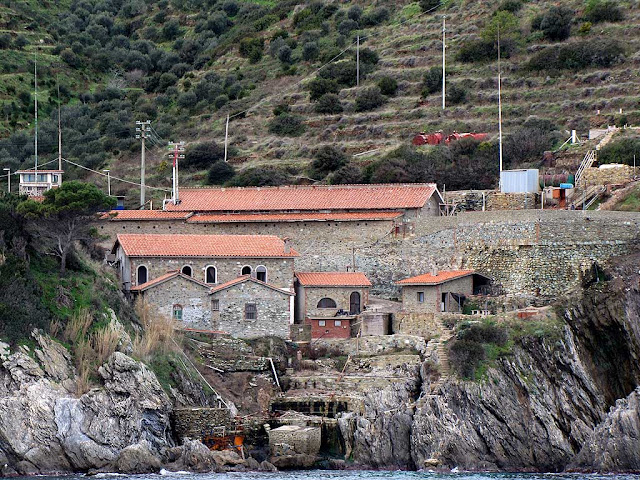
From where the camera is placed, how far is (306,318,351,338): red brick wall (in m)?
69.3

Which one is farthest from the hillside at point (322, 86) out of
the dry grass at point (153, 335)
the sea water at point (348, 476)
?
the sea water at point (348, 476)

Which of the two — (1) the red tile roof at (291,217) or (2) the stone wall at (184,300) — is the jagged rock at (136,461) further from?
(1) the red tile roof at (291,217)

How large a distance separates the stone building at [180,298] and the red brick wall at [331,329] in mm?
4863

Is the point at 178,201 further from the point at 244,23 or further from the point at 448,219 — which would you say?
the point at 244,23

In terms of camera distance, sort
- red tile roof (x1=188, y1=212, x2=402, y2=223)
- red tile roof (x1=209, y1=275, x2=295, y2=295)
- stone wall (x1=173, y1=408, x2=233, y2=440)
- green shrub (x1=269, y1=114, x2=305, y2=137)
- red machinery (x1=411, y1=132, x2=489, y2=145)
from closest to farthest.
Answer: stone wall (x1=173, y1=408, x2=233, y2=440), red tile roof (x1=209, y1=275, x2=295, y2=295), red tile roof (x1=188, y1=212, x2=402, y2=223), red machinery (x1=411, y1=132, x2=489, y2=145), green shrub (x1=269, y1=114, x2=305, y2=137)

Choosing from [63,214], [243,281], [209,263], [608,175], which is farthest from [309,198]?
[608,175]

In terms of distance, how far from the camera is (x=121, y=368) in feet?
199

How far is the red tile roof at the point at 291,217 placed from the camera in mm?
73562

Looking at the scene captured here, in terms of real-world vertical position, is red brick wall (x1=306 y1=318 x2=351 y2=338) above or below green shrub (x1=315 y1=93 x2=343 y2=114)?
below

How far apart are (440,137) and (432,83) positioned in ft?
30.1

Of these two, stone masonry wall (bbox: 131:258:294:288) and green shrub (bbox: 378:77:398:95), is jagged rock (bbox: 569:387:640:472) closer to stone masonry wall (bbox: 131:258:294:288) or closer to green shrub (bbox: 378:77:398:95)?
stone masonry wall (bbox: 131:258:294:288)

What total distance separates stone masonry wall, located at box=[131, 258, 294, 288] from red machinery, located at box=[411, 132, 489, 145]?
878 inches

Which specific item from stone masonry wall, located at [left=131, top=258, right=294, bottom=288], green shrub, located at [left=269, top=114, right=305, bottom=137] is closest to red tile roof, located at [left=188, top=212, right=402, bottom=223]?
stone masonry wall, located at [left=131, top=258, right=294, bottom=288]

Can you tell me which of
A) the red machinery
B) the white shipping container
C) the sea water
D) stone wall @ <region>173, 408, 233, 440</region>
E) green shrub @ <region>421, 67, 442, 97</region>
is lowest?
the sea water
